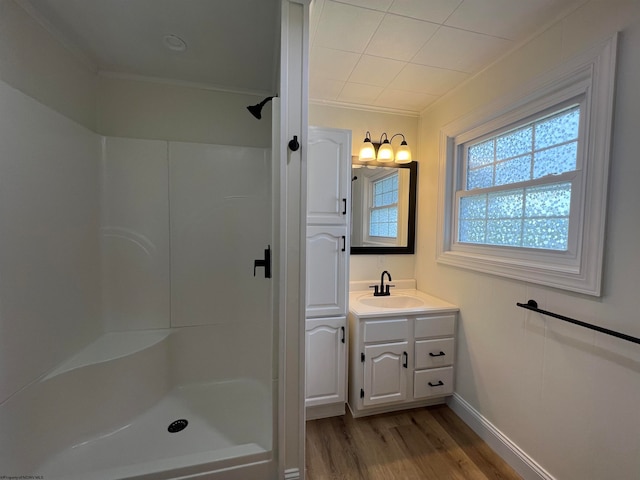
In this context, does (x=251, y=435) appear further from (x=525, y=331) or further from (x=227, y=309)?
(x=525, y=331)

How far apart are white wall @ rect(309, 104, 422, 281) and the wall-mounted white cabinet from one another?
1.56ft

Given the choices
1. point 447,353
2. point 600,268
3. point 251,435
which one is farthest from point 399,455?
point 600,268

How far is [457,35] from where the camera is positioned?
57.1 inches

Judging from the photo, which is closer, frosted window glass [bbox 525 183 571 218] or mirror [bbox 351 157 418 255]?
frosted window glass [bbox 525 183 571 218]

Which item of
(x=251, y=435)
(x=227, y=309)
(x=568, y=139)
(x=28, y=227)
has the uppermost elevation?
(x=568, y=139)

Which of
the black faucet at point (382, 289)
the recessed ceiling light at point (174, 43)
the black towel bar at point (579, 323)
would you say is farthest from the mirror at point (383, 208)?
the recessed ceiling light at point (174, 43)

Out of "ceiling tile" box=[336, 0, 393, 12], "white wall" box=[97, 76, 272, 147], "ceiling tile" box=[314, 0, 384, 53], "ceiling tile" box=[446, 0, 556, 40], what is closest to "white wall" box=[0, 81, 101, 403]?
"white wall" box=[97, 76, 272, 147]

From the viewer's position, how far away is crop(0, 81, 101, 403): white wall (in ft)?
3.84

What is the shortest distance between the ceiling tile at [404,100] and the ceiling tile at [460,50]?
0.36m

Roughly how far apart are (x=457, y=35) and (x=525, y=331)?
165 cm

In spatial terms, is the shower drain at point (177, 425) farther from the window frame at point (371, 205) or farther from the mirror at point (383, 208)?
the window frame at point (371, 205)

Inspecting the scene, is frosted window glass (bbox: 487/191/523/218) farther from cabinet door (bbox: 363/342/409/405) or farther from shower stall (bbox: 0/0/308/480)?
shower stall (bbox: 0/0/308/480)

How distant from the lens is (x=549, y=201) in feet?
4.70

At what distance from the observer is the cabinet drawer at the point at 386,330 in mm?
1817
